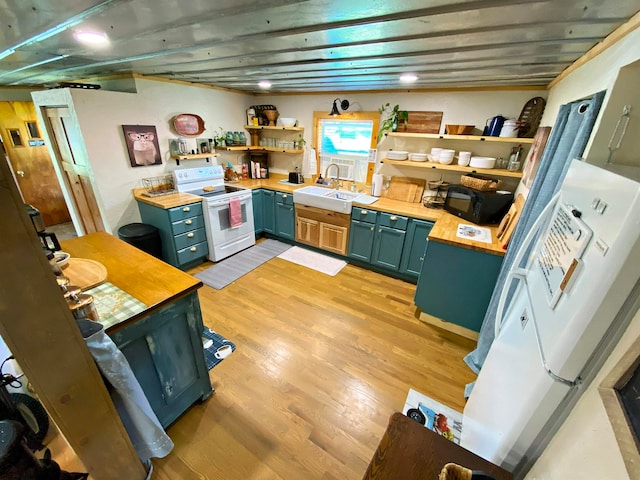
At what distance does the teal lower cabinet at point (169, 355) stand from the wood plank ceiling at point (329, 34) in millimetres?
1434

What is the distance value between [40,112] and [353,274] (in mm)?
4367

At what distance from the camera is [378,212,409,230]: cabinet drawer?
9.57 feet

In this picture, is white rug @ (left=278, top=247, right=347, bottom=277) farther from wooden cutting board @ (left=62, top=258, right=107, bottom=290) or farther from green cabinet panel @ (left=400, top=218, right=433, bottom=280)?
wooden cutting board @ (left=62, top=258, right=107, bottom=290)

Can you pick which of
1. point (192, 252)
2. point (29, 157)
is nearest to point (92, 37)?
point (192, 252)

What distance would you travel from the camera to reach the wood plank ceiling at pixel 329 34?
1.07 m

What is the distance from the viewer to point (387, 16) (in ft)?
3.73

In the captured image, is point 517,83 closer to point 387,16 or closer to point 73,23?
point 387,16

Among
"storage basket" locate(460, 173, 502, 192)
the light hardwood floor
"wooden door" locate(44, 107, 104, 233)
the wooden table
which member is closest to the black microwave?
"storage basket" locate(460, 173, 502, 192)

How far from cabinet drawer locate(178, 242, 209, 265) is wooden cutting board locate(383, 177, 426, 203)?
2521mm

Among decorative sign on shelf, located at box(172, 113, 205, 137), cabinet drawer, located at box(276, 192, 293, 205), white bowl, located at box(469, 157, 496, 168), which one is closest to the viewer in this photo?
white bowl, located at box(469, 157, 496, 168)

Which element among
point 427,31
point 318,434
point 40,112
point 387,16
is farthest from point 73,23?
point 40,112

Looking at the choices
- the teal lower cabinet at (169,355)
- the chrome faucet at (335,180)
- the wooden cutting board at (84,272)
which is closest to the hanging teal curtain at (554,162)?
the teal lower cabinet at (169,355)

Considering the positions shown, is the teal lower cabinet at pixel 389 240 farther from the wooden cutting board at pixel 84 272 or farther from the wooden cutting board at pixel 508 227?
the wooden cutting board at pixel 84 272

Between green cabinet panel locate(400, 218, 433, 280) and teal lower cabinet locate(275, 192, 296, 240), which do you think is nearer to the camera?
green cabinet panel locate(400, 218, 433, 280)
